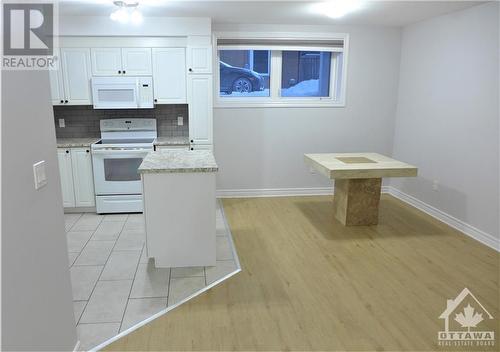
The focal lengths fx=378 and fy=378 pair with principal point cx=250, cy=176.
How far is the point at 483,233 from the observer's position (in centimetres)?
377

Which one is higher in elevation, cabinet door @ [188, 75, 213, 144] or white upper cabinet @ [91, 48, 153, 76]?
→ white upper cabinet @ [91, 48, 153, 76]

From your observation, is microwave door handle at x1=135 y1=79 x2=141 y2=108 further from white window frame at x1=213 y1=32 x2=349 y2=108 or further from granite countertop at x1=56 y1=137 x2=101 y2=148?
white window frame at x1=213 y1=32 x2=349 y2=108

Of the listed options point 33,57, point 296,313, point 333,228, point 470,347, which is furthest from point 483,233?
point 33,57

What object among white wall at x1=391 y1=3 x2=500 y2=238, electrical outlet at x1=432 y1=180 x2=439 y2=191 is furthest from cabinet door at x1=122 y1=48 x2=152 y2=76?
A: electrical outlet at x1=432 y1=180 x2=439 y2=191

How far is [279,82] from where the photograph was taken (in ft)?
16.8

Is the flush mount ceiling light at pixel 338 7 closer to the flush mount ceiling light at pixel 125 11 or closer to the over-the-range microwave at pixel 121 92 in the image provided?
the flush mount ceiling light at pixel 125 11

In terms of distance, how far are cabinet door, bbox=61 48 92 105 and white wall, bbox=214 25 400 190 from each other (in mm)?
1593

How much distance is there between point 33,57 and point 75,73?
2942mm

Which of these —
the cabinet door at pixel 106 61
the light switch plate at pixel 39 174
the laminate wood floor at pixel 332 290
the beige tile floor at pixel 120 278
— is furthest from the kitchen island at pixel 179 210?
the cabinet door at pixel 106 61

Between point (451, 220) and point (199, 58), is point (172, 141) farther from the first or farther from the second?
point (451, 220)

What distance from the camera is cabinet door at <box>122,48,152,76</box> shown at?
14.3ft

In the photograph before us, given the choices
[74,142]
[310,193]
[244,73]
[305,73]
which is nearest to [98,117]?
[74,142]

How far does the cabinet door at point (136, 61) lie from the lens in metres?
4.37

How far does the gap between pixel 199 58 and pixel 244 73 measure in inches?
33.5
